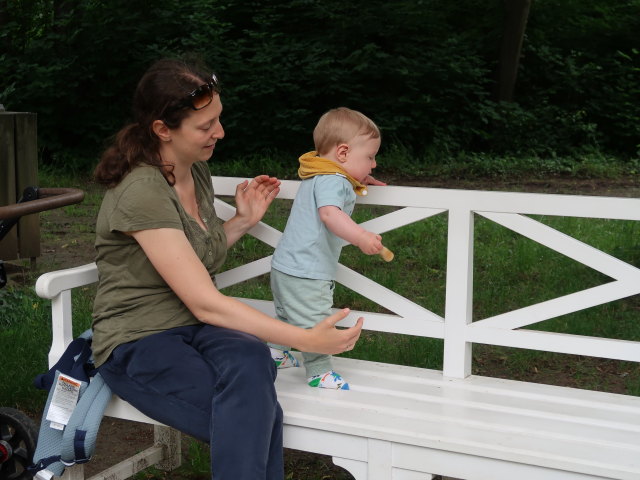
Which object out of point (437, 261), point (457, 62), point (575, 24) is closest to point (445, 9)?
point (457, 62)

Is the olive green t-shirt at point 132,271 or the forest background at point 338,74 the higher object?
the forest background at point 338,74

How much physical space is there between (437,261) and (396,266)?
32cm

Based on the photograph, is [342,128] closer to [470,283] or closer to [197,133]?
[197,133]

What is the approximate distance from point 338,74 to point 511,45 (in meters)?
2.30

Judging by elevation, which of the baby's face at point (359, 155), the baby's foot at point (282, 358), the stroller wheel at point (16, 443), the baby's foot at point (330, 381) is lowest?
the stroller wheel at point (16, 443)

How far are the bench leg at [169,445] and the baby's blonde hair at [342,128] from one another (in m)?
1.44

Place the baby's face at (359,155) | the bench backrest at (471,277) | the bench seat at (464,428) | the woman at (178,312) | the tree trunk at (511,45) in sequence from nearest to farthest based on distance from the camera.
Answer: the bench seat at (464,428) → the woman at (178,312) → the bench backrest at (471,277) → the baby's face at (359,155) → the tree trunk at (511,45)

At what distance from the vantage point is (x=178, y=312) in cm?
310

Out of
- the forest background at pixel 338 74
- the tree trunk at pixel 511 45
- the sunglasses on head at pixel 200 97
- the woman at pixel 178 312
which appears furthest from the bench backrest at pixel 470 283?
the tree trunk at pixel 511 45

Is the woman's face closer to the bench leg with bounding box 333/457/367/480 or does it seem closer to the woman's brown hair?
the woman's brown hair

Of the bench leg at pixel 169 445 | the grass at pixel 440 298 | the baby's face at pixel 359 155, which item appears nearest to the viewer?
the baby's face at pixel 359 155

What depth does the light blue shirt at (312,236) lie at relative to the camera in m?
3.34

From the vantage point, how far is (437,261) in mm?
6945

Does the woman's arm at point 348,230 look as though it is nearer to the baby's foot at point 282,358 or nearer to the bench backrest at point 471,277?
the bench backrest at point 471,277
